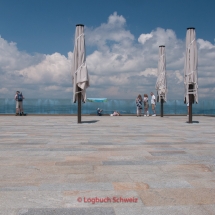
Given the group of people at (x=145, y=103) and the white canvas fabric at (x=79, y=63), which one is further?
the group of people at (x=145, y=103)

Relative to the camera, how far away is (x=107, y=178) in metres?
4.86

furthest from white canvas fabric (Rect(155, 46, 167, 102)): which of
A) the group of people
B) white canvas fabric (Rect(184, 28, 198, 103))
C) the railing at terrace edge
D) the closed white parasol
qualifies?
the railing at terrace edge

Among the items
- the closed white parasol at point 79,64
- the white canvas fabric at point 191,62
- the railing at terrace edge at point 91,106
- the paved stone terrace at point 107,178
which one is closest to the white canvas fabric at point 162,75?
the white canvas fabric at point 191,62

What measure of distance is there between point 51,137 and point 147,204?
242 inches

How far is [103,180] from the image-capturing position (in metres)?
4.74

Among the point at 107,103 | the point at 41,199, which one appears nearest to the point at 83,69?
the point at 41,199

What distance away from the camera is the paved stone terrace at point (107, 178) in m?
3.67

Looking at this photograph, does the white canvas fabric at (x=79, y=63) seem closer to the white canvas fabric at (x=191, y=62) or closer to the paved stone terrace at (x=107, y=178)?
the white canvas fabric at (x=191, y=62)

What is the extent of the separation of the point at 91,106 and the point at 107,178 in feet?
81.0

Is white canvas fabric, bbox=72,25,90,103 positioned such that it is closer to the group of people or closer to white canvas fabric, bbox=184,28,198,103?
white canvas fabric, bbox=184,28,198,103

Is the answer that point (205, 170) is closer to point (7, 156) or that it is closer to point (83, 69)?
point (7, 156)

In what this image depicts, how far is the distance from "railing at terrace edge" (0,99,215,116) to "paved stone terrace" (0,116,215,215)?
67.7 ft

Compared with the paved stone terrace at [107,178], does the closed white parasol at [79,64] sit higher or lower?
higher

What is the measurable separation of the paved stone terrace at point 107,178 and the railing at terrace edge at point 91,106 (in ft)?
67.7
